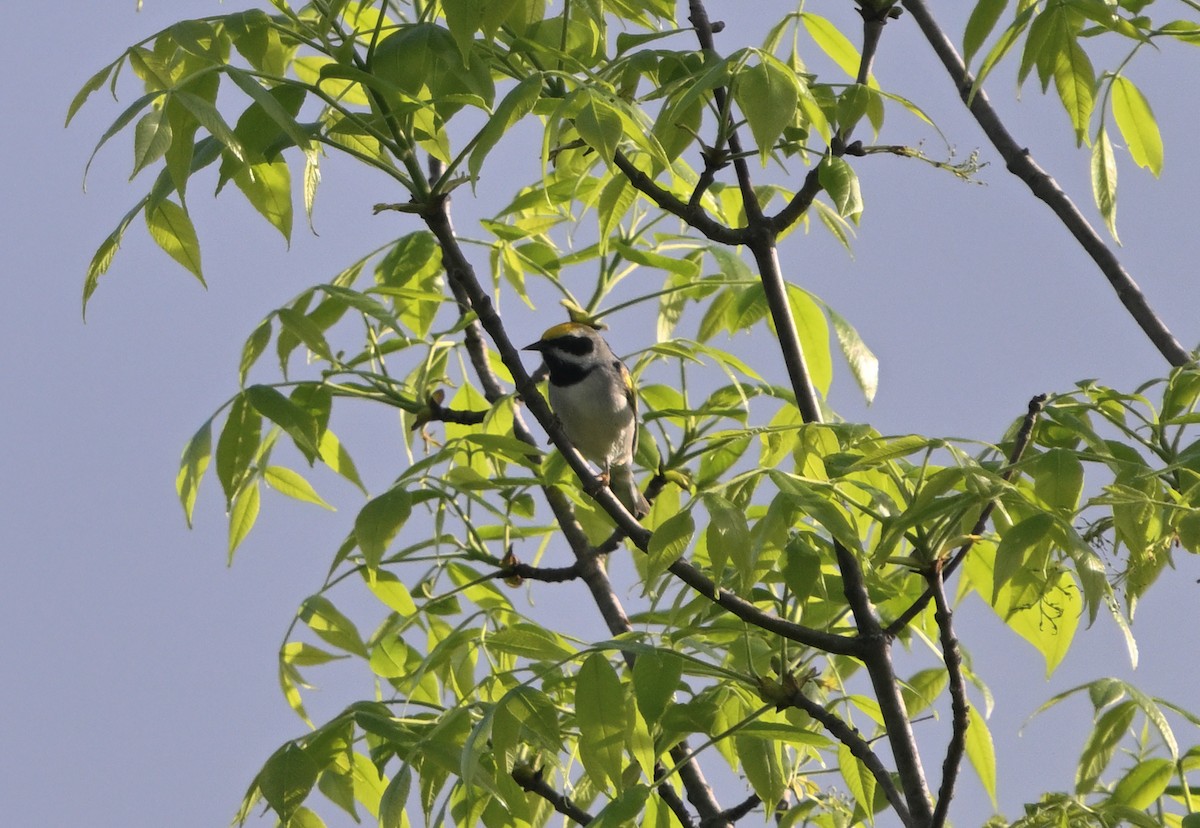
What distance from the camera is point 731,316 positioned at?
3227 mm

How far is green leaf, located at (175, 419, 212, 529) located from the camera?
2449 mm

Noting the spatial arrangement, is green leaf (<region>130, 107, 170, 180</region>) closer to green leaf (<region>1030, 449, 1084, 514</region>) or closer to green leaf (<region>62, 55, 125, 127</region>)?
green leaf (<region>62, 55, 125, 127</region>)

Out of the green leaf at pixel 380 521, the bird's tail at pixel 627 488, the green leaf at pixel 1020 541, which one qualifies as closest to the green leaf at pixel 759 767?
the green leaf at pixel 1020 541

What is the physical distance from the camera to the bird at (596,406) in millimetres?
4668

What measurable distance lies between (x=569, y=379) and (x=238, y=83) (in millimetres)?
2878

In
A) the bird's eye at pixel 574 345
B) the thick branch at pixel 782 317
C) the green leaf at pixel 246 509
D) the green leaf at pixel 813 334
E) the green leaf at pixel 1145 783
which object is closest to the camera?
the green leaf at pixel 1145 783

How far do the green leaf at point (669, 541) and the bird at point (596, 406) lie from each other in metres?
2.63

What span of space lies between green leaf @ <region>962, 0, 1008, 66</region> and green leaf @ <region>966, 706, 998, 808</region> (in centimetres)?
131

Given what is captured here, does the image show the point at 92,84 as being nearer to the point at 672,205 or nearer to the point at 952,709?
the point at 672,205

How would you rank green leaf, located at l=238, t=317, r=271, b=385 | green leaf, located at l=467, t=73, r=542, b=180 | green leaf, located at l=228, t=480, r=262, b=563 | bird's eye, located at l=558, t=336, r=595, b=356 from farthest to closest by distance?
bird's eye, located at l=558, t=336, r=595, b=356 → green leaf, located at l=228, t=480, r=262, b=563 → green leaf, located at l=238, t=317, r=271, b=385 → green leaf, located at l=467, t=73, r=542, b=180

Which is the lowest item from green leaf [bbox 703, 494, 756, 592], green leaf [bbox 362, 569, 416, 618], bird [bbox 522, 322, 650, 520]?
green leaf [bbox 703, 494, 756, 592]

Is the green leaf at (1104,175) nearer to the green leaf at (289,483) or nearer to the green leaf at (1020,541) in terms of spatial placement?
the green leaf at (1020,541)

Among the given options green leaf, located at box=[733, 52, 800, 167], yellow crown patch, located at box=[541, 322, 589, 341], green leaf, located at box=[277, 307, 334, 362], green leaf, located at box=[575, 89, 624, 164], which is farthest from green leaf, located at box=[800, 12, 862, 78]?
yellow crown patch, located at box=[541, 322, 589, 341]

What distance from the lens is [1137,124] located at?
254 cm
